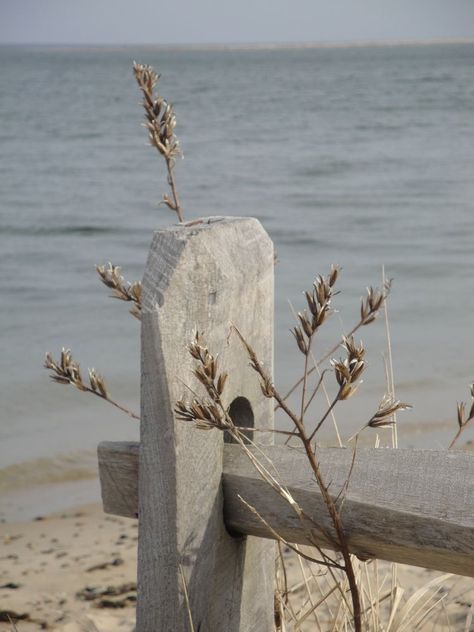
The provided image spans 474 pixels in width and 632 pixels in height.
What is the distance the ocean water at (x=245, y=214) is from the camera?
19.3 feet

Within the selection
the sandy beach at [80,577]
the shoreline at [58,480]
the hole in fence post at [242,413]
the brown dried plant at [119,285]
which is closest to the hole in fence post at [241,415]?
the hole in fence post at [242,413]

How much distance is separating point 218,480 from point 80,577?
8.56 feet

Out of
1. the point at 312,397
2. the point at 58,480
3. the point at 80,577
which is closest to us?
the point at 312,397

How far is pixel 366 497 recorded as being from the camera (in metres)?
1.42

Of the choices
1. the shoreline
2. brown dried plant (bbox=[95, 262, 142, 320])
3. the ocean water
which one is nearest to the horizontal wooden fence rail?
brown dried plant (bbox=[95, 262, 142, 320])

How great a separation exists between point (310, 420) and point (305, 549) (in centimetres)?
267

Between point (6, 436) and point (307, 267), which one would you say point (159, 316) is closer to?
point (6, 436)

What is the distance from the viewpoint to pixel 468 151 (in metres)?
20.0

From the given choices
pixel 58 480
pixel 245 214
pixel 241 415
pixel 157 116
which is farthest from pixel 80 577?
pixel 245 214

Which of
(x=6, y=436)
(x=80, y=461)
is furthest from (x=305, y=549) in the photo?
(x=6, y=436)

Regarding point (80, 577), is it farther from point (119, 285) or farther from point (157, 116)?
point (157, 116)

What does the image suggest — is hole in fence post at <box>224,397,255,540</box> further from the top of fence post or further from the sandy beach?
the sandy beach

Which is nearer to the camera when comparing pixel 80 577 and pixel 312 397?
pixel 312 397

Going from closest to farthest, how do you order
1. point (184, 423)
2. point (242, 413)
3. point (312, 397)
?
point (312, 397), point (184, 423), point (242, 413)
